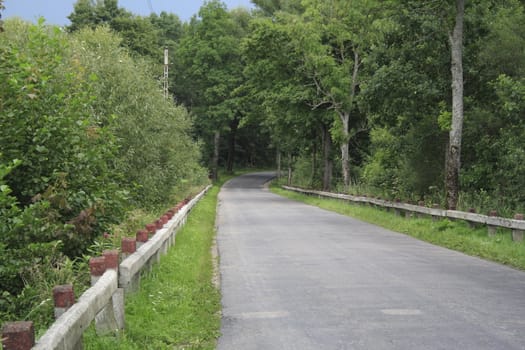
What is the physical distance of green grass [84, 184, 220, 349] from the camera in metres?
5.89

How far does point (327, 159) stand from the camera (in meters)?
37.5

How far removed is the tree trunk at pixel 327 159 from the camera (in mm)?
37031

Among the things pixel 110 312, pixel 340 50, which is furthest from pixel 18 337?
pixel 340 50

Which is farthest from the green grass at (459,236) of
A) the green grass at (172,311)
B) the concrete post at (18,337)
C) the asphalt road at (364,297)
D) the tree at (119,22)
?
the tree at (119,22)

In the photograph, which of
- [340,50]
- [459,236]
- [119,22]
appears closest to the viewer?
[459,236]

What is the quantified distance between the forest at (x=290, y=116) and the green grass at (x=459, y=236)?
1.25 metres

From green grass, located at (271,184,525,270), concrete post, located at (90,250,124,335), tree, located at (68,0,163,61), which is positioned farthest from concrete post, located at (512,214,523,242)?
tree, located at (68,0,163,61)

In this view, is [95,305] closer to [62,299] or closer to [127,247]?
[62,299]

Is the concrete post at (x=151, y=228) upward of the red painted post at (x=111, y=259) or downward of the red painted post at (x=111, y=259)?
downward

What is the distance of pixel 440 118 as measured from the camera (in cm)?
1897

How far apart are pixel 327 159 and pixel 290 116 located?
420 cm

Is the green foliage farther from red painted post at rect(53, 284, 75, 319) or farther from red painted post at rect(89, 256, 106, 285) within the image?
red painted post at rect(53, 284, 75, 319)

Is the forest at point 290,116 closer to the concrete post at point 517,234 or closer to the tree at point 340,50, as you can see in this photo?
the tree at point 340,50

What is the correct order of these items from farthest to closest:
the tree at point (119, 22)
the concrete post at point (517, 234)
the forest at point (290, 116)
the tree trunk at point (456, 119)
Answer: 1. the tree at point (119, 22)
2. the tree trunk at point (456, 119)
3. the concrete post at point (517, 234)
4. the forest at point (290, 116)
